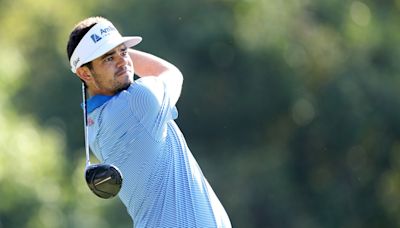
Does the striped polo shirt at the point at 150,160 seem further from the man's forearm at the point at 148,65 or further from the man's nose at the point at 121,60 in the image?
the man's forearm at the point at 148,65

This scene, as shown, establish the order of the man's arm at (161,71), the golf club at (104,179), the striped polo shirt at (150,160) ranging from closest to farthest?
the golf club at (104,179)
the striped polo shirt at (150,160)
the man's arm at (161,71)

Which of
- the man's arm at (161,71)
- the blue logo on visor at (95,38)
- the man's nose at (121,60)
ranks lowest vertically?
the man's arm at (161,71)

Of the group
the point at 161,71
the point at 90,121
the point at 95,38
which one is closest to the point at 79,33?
the point at 95,38

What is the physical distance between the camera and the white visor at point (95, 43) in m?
8.37

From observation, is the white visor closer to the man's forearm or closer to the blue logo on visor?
the blue logo on visor

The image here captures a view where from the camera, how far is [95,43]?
27.5ft

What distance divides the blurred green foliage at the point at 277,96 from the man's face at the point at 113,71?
64.1 ft

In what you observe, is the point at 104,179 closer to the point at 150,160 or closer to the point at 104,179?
the point at 104,179

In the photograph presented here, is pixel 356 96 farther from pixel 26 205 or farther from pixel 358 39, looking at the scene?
pixel 26 205

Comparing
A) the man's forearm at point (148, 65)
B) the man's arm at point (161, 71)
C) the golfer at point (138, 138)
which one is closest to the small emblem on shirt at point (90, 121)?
the golfer at point (138, 138)

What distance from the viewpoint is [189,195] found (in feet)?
27.4

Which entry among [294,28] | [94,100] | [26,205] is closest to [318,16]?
[294,28]

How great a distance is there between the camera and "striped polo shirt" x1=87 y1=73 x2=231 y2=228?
834 centimetres

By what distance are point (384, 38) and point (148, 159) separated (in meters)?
22.5
